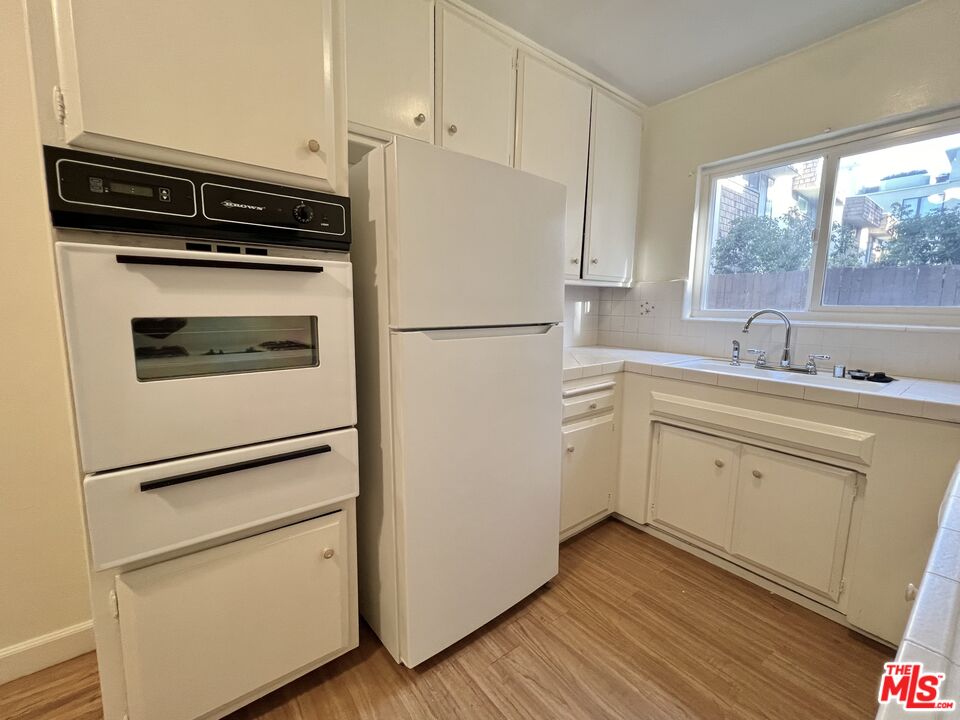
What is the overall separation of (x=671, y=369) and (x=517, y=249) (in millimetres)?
1027

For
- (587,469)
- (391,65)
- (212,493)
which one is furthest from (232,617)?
(391,65)

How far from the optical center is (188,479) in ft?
3.20

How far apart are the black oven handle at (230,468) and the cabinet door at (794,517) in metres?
1.70

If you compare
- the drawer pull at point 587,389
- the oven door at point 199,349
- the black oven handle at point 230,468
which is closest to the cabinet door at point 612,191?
the drawer pull at point 587,389

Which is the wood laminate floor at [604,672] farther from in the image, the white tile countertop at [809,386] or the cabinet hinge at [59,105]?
the cabinet hinge at [59,105]

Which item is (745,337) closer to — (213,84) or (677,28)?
(677,28)

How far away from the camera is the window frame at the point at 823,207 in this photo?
1762 millimetres

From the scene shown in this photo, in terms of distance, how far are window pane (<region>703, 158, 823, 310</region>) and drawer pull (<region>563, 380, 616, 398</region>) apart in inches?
39.0

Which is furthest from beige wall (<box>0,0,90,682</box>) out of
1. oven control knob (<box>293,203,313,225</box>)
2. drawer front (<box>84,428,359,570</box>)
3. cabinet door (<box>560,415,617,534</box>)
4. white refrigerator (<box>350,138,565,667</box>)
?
cabinet door (<box>560,415,617,534</box>)

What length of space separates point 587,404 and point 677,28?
1.72 meters

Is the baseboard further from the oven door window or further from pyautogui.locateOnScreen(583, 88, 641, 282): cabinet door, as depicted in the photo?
pyautogui.locateOnScreen(583, 88, 641, 282): cabinet door

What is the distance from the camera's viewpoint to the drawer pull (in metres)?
1.86

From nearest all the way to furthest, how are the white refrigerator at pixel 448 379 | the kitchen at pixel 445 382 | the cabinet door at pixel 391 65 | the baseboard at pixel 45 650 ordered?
the kitchen at pixel 445 382 → the white refrigerator at pixel 448 379 → the baseboard at pixel 45 650 → the cabinet door at pixel 391 65

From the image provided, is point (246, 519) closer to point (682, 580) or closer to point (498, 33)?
point (682, 580)
